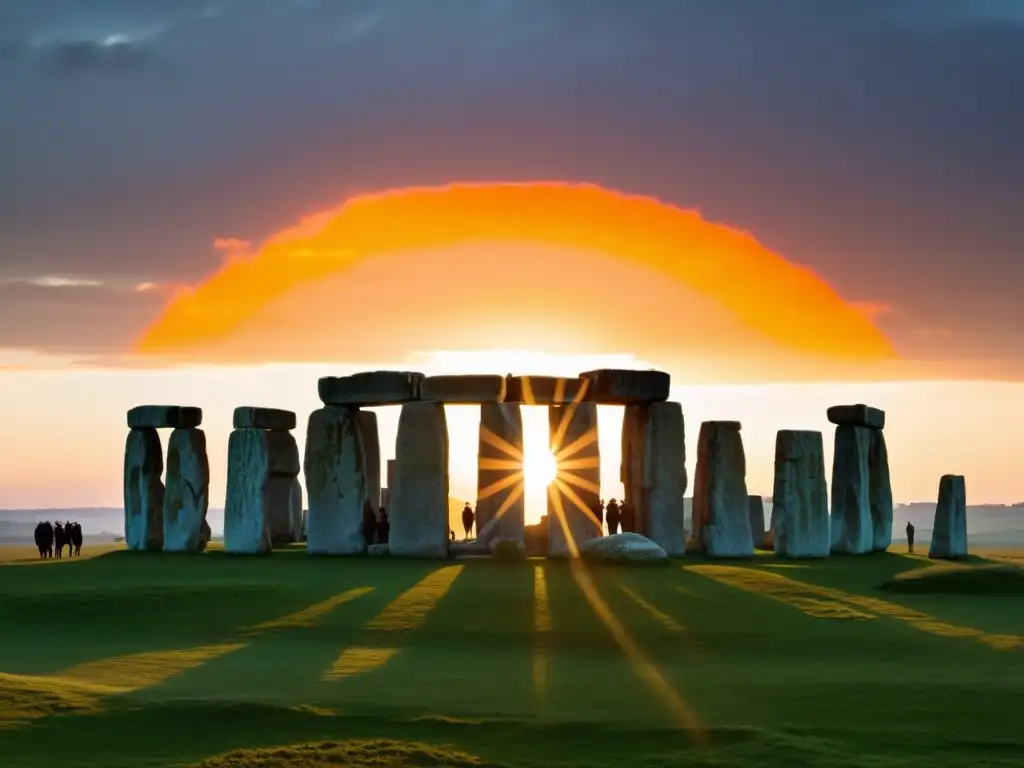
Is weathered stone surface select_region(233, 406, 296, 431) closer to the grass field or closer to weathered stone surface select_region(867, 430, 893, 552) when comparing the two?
the grass field

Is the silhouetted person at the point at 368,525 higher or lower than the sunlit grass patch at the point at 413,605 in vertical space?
higher

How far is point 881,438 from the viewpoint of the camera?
34.2 m

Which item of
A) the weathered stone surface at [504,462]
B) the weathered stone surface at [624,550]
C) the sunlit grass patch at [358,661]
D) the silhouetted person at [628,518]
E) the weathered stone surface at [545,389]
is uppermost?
the weathered stone surface at [545,389]

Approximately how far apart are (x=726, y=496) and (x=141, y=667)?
1651 cm

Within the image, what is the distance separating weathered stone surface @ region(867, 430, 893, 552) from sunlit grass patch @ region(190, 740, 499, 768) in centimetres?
2356

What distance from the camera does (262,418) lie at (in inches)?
1350

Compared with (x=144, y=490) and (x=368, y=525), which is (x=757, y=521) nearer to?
(x=368, y=525)

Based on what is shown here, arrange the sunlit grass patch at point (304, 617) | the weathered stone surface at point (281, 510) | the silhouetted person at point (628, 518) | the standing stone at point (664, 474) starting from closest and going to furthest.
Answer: the sunlit grass patch at point (304, 617), the standing stone at point (664, 474), the silhouetted person at point (628, 518), the weathered stone surface at point (281, 510)

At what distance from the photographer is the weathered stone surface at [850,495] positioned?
32.5m

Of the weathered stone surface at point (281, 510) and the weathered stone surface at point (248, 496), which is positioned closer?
the weathered stone surface at point (248, 496)

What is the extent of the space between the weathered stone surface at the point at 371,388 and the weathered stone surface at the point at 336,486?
0.43 m

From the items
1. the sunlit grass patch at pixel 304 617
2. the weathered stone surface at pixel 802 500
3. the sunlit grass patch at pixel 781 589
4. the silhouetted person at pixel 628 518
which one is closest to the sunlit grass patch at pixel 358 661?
the sunlit grass patch at pixel 304 617

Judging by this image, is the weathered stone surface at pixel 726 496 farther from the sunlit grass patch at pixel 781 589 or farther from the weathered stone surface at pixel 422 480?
the weathered stone surface at pixel 422 480

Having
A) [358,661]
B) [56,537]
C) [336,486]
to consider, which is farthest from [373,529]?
[358,661]
